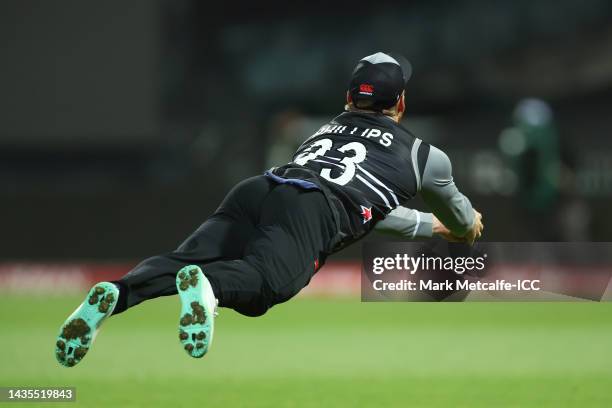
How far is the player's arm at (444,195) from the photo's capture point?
16.9 feet

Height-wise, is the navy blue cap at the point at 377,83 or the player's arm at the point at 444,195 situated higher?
the navy blue cap at the point at 377,83

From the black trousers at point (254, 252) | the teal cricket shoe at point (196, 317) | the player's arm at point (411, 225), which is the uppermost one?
the player's arm at point (411, 225)

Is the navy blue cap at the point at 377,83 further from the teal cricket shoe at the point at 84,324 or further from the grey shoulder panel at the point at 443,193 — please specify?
the teal cricket shoe at the point at 84,324

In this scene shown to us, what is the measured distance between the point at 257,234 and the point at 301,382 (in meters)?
1.46

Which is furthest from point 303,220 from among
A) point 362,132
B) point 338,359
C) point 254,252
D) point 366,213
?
point 338,359

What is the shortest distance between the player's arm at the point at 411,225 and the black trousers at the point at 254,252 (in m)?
0.49

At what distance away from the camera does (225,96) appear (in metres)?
15.0

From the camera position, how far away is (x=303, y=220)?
4.78 m

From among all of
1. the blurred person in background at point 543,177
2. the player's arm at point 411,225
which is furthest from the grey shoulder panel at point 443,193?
the blurred person in background at point 543,177

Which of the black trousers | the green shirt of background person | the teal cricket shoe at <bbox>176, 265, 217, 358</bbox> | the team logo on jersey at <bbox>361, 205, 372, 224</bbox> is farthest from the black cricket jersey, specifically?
the green shirt of background person

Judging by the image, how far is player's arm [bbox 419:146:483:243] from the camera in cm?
514

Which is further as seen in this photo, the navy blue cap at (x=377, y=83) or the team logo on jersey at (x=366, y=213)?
the navy blue cap at (x=377, y=83)

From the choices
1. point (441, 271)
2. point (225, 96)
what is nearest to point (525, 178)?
point (225, 96)

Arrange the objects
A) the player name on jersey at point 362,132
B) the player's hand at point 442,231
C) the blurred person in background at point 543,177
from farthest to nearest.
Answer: the blurred person in background at point 543,177
the player's hand at point 442,231
the player name on jersey at point 362,132
